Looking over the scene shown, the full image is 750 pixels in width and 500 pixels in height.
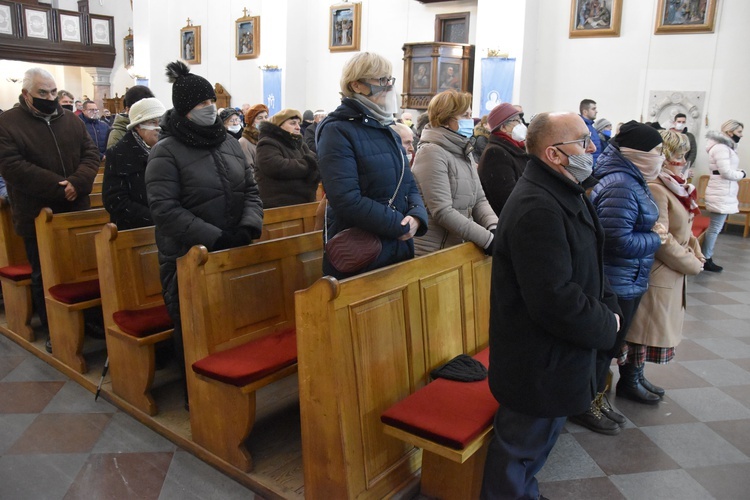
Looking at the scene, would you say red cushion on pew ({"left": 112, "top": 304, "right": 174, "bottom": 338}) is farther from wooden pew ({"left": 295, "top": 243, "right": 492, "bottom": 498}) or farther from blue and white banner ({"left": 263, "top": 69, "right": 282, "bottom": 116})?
blue and white banner ({"left": 263, "top": 69, "right": 282, "bottom": 116})

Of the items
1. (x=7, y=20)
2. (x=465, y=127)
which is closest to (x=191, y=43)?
(x=7, y=20)

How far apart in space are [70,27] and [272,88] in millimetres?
8281

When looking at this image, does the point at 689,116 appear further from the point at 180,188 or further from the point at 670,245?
the point at 180,188

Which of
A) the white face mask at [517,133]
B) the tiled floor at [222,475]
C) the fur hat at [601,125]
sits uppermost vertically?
the white face mask at [517,133]

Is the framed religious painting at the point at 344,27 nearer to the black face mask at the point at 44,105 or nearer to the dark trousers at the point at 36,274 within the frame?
the black face mask at the point at 44,105

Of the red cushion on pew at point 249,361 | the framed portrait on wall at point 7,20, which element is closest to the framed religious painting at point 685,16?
the red cushion on pew at point 249,361

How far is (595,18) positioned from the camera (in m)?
9.49

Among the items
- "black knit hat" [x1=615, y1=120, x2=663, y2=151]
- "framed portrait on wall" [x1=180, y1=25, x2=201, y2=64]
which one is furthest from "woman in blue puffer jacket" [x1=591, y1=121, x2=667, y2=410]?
"framed portrait on wall" [x1=180, y1=25, x2=201, y2=64]

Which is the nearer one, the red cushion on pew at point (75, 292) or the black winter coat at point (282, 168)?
the red cushion on pew at point (75, 292)

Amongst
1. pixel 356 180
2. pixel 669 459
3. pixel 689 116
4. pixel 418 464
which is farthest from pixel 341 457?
pixel 689 116

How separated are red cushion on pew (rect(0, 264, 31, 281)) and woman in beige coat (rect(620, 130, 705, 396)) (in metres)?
3.65

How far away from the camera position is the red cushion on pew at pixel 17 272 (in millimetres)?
3881

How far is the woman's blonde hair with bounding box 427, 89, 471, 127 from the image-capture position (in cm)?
288

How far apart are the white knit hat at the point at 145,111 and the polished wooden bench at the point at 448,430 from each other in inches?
81.1
